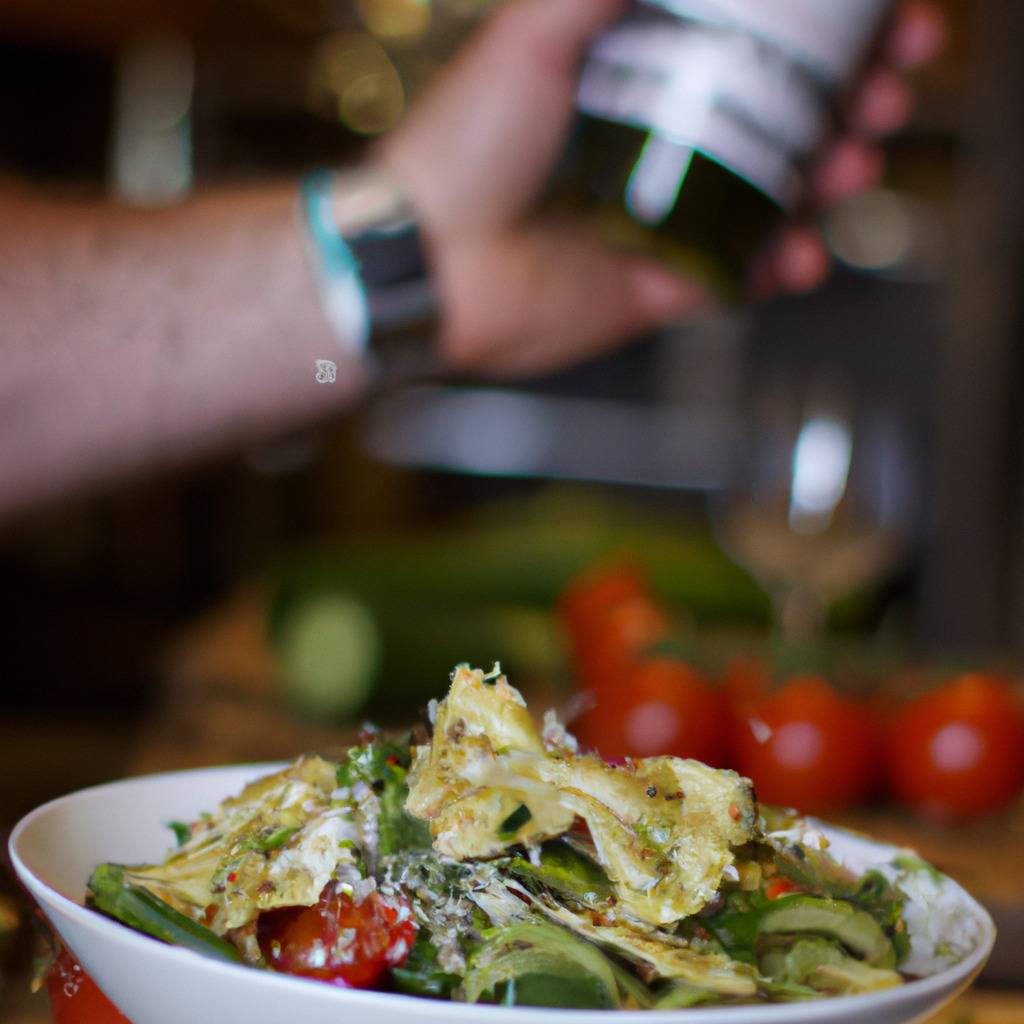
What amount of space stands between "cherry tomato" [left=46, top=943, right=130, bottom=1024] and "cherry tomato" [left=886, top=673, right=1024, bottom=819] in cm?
83

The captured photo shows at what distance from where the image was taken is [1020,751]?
3.50 feet

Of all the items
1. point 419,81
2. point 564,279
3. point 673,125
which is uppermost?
point 419,81

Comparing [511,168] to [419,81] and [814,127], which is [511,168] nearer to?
[814,127]

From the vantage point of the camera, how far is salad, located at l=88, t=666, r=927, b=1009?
0.33 meters

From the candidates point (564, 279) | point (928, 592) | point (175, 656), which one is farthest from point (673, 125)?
point (928, 592)

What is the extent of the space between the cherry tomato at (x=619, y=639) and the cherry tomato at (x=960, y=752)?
0.25 metres

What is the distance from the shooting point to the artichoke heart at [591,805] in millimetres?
334

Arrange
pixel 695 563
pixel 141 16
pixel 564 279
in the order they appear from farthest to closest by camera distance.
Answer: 1. pixel 141 16
2. pixel 695 563
3. pixel 564 279

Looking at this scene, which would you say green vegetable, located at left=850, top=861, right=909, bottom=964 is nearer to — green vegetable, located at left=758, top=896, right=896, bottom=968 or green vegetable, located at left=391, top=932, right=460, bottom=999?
green vegetable, located at left=758, top=896, right=896, bottom=968

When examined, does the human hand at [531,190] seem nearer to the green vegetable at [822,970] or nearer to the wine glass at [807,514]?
the wine glass at [807,514]

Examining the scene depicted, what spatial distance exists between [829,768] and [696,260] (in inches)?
17.3

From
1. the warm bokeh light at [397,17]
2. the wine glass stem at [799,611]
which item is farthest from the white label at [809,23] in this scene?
the warm bokeh light at [397,17]

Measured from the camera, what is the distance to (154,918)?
1.09 ft

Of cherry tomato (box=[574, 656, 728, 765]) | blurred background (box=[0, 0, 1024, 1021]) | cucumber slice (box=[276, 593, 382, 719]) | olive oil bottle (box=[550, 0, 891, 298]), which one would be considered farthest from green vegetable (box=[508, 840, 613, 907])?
blurred background (box=[0, 0, 1024, 1021])
